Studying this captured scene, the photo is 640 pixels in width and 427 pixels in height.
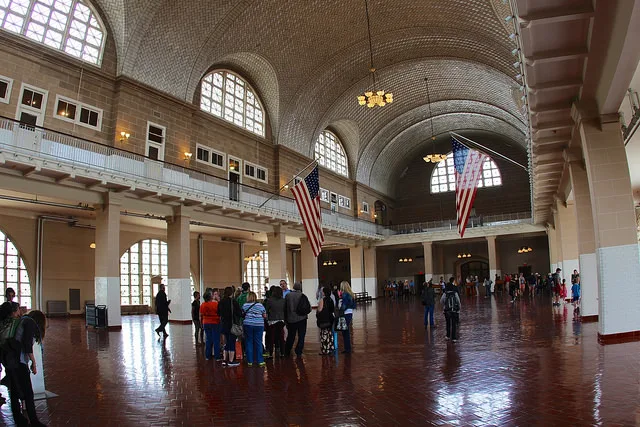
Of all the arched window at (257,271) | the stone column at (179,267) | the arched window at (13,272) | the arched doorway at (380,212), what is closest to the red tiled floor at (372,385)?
the stone column at (179,267)

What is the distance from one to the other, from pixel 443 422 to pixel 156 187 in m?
16.2

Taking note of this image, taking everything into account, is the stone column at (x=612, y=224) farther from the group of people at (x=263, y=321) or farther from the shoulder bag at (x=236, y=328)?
the shoulder bag at (x=236, y=328)

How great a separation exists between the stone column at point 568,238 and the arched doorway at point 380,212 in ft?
78.3

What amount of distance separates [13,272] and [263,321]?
17.3m

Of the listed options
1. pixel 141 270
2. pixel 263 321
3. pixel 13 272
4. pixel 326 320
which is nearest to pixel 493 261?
pixel 141 270

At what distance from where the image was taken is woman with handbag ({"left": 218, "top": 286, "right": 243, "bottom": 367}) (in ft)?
30.4

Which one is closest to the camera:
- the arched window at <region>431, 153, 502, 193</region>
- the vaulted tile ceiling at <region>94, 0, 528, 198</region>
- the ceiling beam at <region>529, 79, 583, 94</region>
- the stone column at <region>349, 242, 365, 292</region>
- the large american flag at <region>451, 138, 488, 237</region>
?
the ceiling beam at <region>529, 79, 583, 94</region>

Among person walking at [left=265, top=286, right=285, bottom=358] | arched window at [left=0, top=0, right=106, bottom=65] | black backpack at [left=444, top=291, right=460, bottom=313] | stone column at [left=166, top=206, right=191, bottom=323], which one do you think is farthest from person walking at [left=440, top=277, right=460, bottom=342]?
arched window at [left=0, top=0, right=106, bottom=65]

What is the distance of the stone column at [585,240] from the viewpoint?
13.4 meters

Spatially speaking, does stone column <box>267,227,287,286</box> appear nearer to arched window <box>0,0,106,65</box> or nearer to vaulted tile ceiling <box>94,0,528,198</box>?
vaulted tile ceiling <box>94,0,528,198</box>

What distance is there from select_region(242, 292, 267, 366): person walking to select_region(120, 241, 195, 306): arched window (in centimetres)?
1944

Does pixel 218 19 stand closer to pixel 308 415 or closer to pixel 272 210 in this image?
pixel 272 210

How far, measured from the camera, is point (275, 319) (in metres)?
9.62

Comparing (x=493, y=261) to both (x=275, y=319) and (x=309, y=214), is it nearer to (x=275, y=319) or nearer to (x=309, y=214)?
(x=309, y=214)
